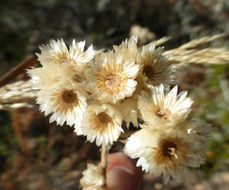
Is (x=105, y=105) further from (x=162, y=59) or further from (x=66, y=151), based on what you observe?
(x=66, y=151)

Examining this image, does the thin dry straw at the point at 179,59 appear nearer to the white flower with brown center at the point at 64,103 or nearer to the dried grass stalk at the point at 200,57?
the dried grass stalk at the point at 200,57

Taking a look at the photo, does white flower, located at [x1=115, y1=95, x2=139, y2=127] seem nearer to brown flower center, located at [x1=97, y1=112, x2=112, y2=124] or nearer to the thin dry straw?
brown flower center, located at [x1=97, y1=112, x2=112, y2=124]

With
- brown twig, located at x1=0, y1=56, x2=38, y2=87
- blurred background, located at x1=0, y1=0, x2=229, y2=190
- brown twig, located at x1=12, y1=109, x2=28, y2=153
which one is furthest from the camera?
blurred background, located at x1=0, y1=0, x2=229, y2=190

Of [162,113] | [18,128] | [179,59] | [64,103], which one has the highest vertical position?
[18,128]

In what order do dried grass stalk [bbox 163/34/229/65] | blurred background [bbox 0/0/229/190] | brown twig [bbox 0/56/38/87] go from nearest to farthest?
dried grass stalk [bbox 163/34/229/65], brown twig [bbox 0/56/38/87], blurred background [bbox 0/0/229/190]

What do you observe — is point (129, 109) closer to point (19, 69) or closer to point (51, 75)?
point (51, 75)

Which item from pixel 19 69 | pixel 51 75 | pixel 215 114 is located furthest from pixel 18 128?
pixel 215 114

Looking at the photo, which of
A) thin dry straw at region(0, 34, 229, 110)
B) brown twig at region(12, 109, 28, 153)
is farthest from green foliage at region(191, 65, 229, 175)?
brown twig at region(12, 109, 28, 153)
